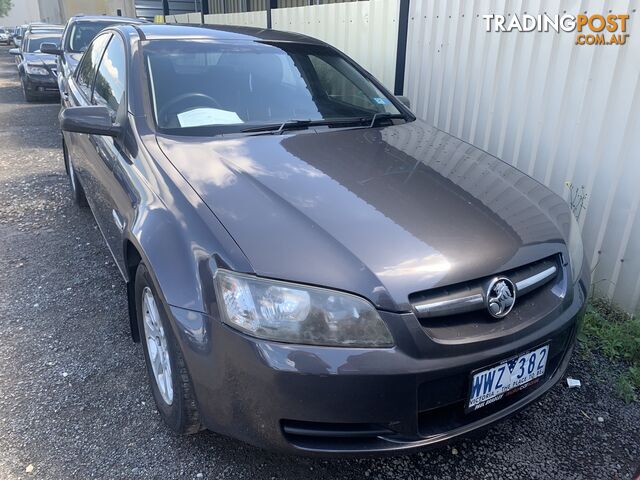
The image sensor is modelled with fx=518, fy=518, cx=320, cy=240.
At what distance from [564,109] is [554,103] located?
0.10 metres

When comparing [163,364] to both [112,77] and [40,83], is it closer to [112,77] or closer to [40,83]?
[112,77]

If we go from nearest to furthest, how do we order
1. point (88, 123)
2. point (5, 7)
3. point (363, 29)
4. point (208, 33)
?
point (88, 123) → point (208, 33) → point (363, 29) → point (5, 7)

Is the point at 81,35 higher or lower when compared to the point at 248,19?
lower

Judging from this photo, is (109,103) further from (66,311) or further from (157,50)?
(66,311)

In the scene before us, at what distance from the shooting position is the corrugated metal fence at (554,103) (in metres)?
3.04

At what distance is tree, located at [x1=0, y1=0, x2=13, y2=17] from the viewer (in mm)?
48906

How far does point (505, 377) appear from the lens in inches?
70.2

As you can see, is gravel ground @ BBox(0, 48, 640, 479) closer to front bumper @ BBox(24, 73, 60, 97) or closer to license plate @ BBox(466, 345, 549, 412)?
license plate @ BBox(466, 345, 549, 412)

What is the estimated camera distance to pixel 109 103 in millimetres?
3045

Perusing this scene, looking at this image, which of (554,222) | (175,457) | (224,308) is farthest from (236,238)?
(554,222)

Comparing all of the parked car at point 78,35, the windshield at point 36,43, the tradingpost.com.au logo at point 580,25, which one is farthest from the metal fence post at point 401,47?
the windshield at point 36,43

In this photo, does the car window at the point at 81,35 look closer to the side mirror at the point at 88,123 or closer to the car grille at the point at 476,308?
the side mirror at the point at 88,123

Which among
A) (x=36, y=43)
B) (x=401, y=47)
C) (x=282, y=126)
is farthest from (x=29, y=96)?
(x=282, y=126)

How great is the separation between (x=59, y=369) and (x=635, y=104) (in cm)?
340
